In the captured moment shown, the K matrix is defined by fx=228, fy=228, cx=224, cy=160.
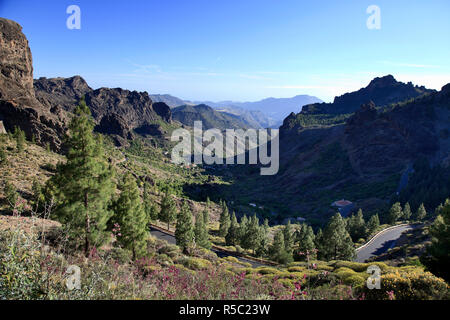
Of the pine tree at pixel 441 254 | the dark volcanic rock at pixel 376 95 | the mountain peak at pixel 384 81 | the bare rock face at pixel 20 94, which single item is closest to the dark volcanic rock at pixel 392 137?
the dark volcanic rock at pixel 376 95

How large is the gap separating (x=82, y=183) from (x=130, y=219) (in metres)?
6.29

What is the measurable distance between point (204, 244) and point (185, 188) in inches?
2488

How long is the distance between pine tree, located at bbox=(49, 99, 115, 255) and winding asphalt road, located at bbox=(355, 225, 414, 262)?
1278 inches

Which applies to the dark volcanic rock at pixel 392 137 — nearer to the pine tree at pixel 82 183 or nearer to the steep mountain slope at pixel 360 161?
the steep mountain slope at pixel 360 161

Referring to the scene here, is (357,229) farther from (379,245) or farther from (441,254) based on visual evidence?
(441,254)

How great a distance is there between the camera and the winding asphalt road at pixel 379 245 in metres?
32.7

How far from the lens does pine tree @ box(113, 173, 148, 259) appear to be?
57.0 feet

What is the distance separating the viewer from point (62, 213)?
40.4 ft

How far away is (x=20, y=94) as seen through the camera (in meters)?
70.2

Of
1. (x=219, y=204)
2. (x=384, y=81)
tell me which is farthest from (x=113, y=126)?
(x=384, y=81)

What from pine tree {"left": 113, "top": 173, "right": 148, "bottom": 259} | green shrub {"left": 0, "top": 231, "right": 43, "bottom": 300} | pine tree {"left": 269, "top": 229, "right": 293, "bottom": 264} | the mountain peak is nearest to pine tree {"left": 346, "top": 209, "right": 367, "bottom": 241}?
pine tree {"left": 269, "top": 229, "right": 293, "bottom": 264}

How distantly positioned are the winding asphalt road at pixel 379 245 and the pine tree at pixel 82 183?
106 ft
